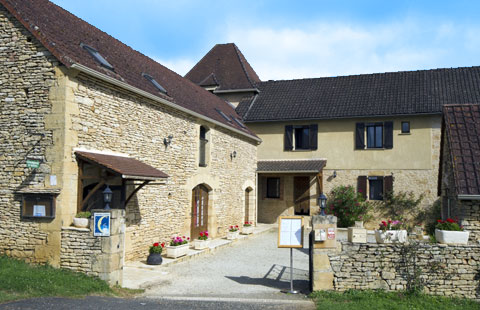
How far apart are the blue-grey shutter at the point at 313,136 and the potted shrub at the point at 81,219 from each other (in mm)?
13881

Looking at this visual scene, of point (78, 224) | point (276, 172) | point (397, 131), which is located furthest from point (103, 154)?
point (397, 131)

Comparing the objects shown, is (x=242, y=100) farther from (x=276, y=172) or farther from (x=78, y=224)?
(x=78, y=224)

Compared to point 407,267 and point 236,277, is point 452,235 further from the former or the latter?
point 236,277

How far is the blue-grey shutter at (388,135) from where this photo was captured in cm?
1992

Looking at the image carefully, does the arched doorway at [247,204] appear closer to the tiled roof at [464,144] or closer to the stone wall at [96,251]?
the tiled roof at [464,144]

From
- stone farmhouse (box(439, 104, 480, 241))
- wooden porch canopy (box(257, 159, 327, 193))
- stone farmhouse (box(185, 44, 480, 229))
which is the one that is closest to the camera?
stone farmhouse (box(439, 104, 480, 241))

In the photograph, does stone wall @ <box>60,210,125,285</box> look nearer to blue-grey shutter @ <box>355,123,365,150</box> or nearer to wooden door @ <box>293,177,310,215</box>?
wooden door @ <box>293,177,310,215</box>

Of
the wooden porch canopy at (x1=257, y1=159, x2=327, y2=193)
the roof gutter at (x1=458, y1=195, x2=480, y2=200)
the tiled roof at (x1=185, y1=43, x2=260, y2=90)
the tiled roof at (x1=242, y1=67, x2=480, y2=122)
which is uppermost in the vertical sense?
the tiled roof at (x1=185, y1=43, x2=260, y2=90)

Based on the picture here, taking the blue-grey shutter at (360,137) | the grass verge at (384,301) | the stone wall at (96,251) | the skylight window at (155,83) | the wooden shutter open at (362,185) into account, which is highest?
the skylight window at (155,83)

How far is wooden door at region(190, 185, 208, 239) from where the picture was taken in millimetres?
14734

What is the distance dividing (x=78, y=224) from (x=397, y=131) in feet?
50.6

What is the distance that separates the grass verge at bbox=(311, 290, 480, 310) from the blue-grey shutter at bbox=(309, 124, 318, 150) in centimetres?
1336

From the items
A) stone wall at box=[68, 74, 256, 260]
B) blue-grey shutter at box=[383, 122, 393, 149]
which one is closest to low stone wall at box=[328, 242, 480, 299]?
stone wall at box=[68, 74, 256, 260]

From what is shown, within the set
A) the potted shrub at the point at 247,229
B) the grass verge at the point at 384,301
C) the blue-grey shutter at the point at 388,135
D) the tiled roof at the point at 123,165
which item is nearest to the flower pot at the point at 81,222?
the tiled roof at the point at 123,165
